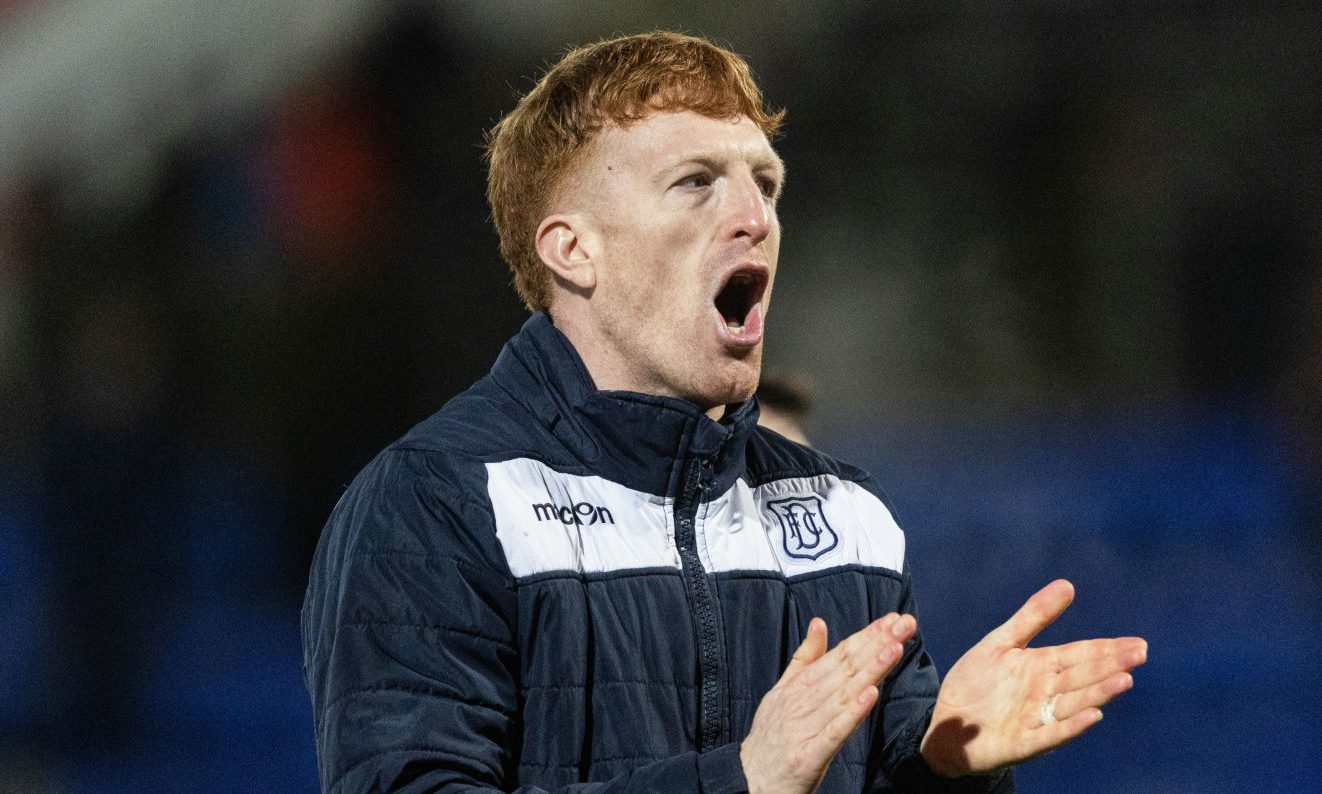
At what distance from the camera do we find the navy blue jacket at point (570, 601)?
141cm

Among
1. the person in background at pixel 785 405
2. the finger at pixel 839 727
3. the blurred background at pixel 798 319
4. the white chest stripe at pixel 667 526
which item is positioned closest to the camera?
the finger at pixel 839 727

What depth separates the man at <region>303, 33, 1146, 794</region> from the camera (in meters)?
1.40

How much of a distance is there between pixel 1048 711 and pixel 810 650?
317 millimetres

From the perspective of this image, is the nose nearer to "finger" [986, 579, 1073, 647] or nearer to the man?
the man

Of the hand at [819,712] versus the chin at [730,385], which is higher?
the chin at [730,385]

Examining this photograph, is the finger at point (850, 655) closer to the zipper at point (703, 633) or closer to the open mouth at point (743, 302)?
the zipper at point (703, 633)

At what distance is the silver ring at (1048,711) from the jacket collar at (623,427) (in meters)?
0.40

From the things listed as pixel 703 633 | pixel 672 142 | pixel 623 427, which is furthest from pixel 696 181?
pixel 703 633

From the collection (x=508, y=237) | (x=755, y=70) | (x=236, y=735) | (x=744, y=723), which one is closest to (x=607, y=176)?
(x=508, y=237)

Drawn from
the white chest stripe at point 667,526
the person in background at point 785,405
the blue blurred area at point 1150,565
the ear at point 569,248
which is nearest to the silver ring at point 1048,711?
the white chest stripe at point 667,526

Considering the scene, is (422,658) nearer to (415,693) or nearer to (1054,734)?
(415,693)

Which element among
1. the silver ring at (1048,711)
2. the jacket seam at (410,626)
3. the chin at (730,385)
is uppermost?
the chin at (730,385)

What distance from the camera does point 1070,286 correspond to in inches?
169

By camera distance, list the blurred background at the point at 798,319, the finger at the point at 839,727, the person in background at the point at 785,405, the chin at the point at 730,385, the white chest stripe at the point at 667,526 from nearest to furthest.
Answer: the finger at the point at 839,727
the white chest stripe at the point at 667,526
the chin at the point at 730,385
the person in background at the point at 785,405
the blurred background at the point at 798,319
